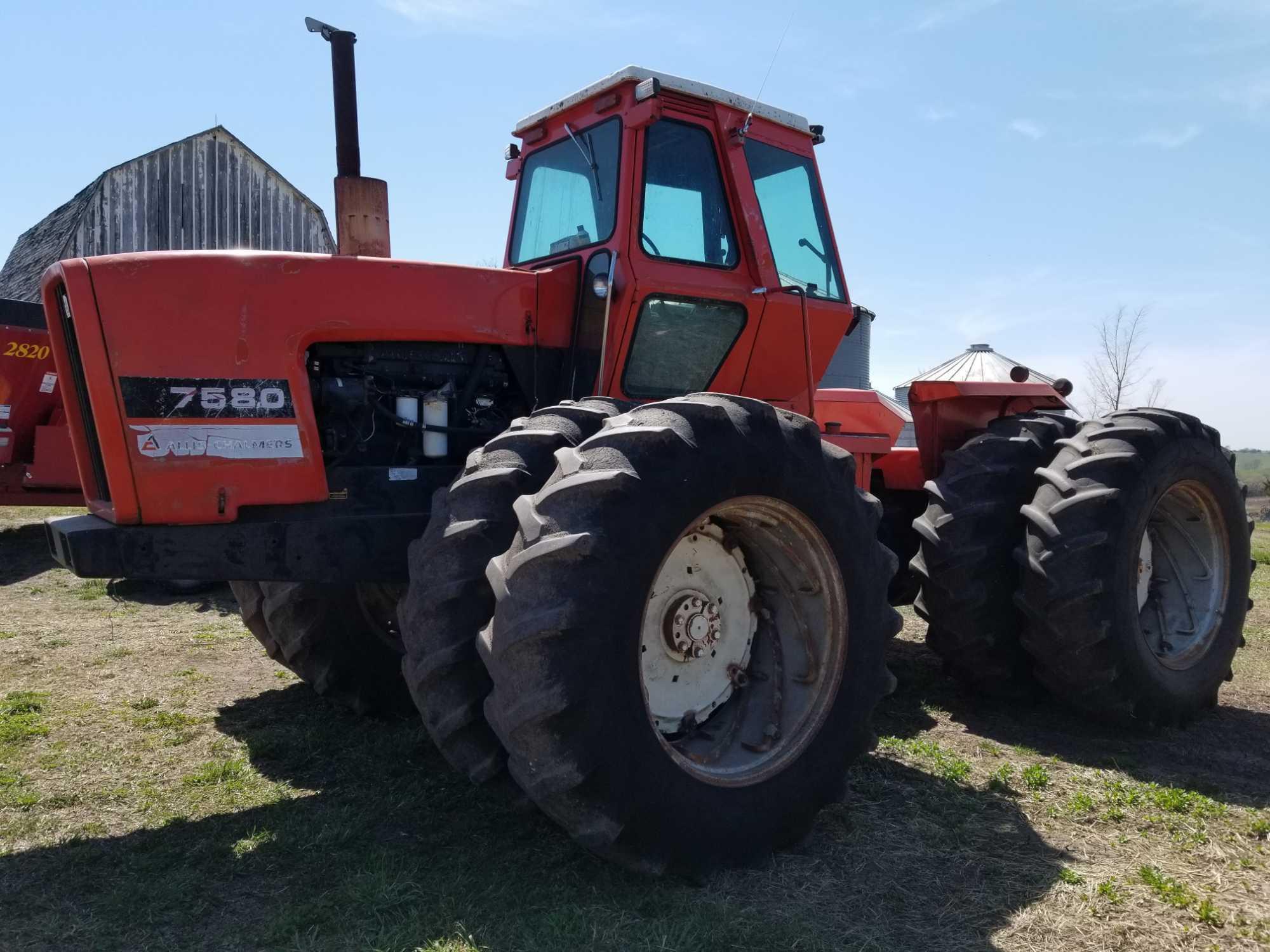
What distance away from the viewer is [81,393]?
3641 mm

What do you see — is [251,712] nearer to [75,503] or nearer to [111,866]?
[111,866]

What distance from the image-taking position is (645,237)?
438 cm

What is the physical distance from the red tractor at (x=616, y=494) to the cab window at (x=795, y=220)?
18mm

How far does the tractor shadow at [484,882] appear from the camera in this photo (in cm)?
290

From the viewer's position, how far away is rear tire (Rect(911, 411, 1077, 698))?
4.95m

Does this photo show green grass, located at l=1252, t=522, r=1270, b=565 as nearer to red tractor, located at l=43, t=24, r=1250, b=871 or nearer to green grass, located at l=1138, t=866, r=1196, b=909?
red tractor, located at l=43, t=24, r=1250, b=871

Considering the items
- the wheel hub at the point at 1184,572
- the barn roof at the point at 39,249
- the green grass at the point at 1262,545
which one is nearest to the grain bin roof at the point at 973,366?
the green grass at the point at 1262,545

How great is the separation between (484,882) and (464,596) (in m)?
0.91

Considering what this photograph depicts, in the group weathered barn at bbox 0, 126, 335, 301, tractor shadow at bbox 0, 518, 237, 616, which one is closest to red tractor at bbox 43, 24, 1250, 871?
tractor shadow at bbox 0, 518, 237, 616

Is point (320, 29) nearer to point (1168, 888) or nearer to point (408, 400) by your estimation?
point (408, 400)

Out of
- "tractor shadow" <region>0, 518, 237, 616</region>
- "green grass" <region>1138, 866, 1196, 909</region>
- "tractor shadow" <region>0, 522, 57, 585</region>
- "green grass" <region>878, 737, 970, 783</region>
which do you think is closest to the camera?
"green grass" <region>1138, 866, 1196, 909</region>

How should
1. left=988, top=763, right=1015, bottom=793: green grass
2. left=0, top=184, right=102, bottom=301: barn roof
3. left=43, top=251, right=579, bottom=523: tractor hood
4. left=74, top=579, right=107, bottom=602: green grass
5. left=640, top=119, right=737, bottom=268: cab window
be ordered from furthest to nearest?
1. left=0, top=184, right=102, bottom=301: barn roof
2. left=74, top=579, right=107, bottom=602: green grass
3. left=640, top=119, right=737, bottom=268: cab window
4. left=988, top=763, right=1015, bottom=793: green grass
5. left=43, top=251, right=579, bottom=523: tractor hood

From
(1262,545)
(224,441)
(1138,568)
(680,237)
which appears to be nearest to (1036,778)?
(1138,568)

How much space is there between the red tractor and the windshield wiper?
0.05 feet
